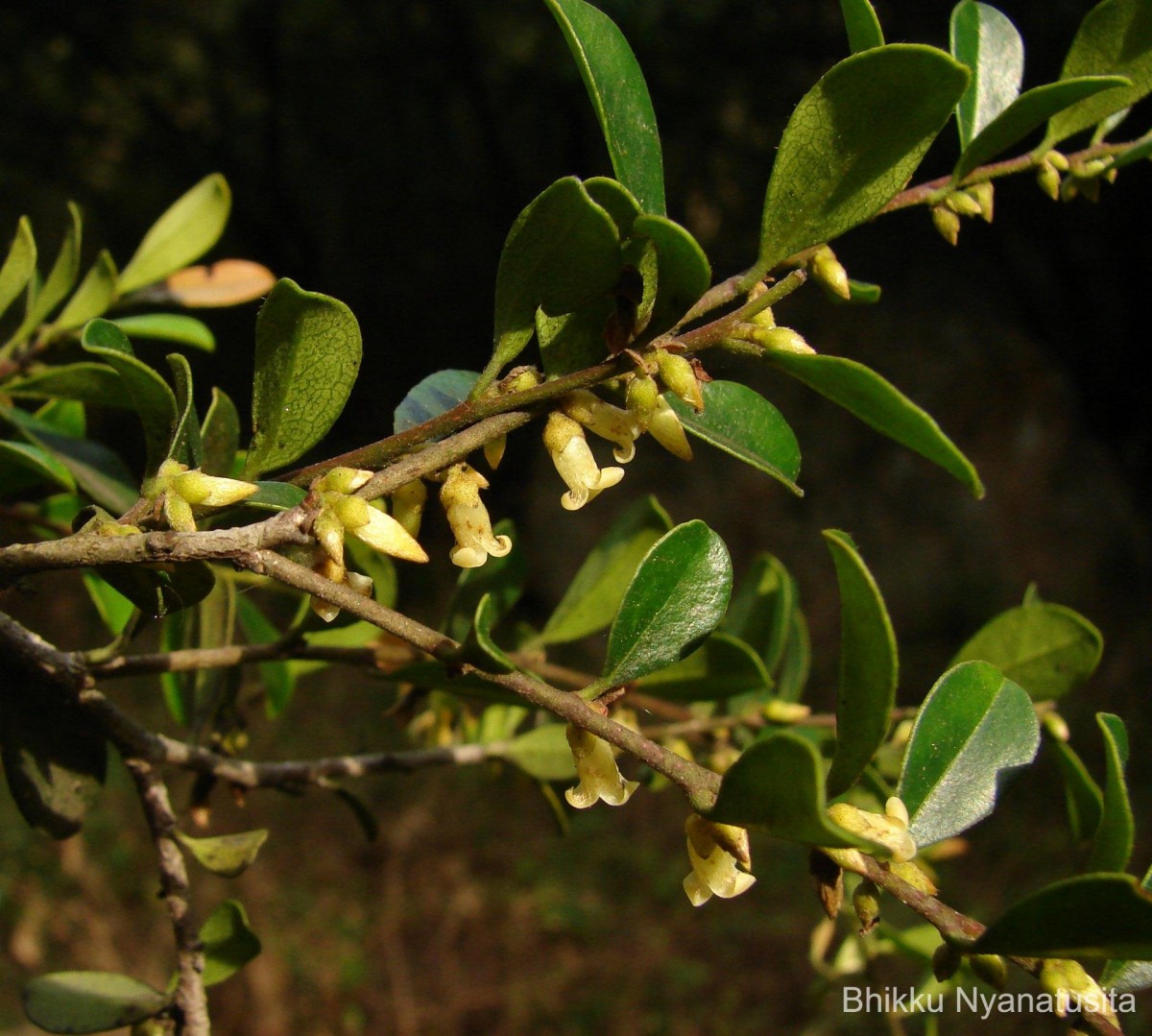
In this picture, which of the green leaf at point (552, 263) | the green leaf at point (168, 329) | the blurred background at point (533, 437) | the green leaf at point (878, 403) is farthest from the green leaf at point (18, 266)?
the blurred background at point (533, 437)

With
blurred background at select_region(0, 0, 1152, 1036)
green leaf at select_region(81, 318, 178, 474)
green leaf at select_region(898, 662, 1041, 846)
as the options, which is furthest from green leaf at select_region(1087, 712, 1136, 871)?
blurred background at select_region(0, 0, 1152, 1036)

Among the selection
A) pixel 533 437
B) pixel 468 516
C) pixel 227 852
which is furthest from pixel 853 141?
pixel 533 437

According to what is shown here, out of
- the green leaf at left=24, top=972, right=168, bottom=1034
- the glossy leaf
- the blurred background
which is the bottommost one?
the blurred background

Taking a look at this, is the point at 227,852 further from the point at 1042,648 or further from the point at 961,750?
the point at 1042,648

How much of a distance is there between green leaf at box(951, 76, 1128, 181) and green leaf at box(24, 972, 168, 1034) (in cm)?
55

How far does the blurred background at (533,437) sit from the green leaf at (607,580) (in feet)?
7.90

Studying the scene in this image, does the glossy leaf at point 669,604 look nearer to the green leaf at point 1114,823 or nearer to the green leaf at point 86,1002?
the green leaf at point 1114,823

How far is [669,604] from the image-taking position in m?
0.40

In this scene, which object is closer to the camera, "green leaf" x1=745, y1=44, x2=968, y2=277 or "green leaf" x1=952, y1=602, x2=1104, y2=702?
"green leaf" x1=745, y1=44, x2=968, y2=277

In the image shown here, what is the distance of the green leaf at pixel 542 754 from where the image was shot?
0.66 m

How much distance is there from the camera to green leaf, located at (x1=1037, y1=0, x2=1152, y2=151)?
0.45m

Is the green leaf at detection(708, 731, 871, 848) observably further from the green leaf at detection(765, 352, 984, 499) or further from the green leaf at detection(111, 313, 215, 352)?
the green leaf at detection(111, 313, 215, 352)

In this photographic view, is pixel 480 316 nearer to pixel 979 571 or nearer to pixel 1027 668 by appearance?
pixel 979 571

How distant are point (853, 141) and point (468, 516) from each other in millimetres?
196
